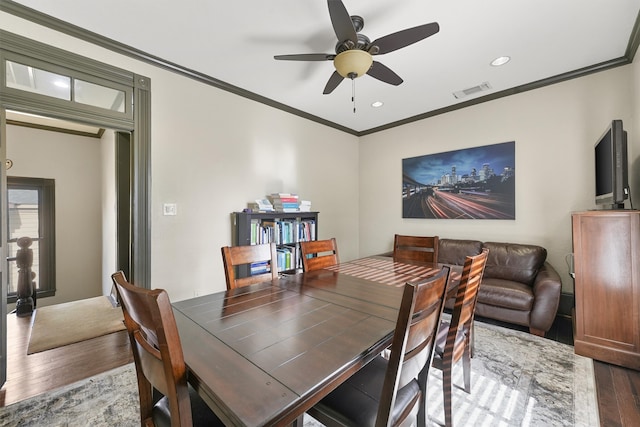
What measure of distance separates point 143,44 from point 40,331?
310 centimetres

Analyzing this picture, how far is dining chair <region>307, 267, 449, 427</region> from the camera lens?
2.77 ft

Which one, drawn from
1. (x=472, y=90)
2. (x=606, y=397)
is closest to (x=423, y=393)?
(x=606, y=397)

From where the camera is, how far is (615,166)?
2031 mm

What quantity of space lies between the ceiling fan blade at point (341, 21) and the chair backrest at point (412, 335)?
160 cm

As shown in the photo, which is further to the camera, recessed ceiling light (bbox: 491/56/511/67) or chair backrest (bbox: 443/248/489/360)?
recessed ceiling light (bbox: 491/56/511/67)

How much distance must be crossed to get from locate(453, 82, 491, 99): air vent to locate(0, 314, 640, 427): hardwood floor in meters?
2.72

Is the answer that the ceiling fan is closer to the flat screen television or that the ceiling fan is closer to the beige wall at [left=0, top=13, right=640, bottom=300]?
the beige wall at [left=0, top=13, right=640, bottom=300]

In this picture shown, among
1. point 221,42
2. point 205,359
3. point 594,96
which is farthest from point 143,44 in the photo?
point 594,96

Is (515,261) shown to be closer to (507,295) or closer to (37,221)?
(507,295)

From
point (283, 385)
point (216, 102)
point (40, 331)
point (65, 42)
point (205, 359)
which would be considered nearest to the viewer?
point (283, 385)

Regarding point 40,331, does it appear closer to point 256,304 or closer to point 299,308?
point 256,304

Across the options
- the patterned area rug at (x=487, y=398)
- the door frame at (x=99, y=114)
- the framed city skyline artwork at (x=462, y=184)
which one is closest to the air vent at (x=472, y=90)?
the framed city skyline artwork at (x=462, y=184)

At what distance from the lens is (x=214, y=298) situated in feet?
4.63

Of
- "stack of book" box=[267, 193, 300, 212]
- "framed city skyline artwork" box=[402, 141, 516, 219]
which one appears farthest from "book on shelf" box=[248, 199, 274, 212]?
"framed city skyline artwork" box=[402, 141, 516, 219]
